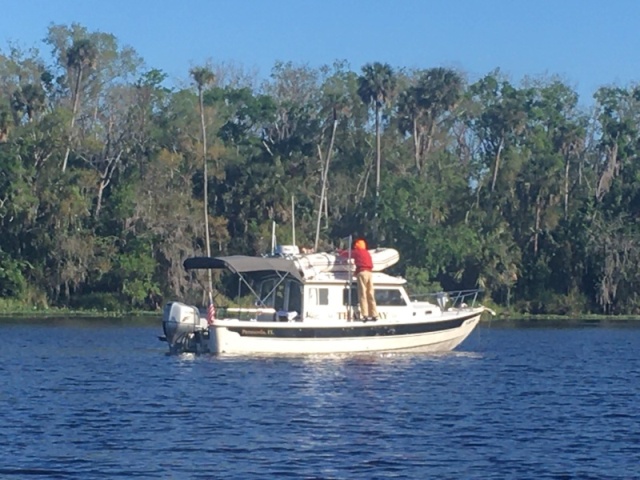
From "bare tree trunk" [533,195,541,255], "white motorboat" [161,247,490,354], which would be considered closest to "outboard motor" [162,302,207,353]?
"white motorboat" [161,247,490,354]

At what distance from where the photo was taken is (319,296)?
39.1 meters

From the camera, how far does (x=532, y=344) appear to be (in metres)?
50.4

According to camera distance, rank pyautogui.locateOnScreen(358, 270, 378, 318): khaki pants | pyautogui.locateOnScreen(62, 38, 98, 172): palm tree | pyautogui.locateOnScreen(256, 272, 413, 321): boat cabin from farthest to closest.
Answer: pyautogui.locateOnScreen(62, 38, 98, 172): palm tree, pyautogui.locateOnScreen(256, 272, 413, 321): boat cabin, pyautogui.locateOnScreen(358, 270, 378, 318): khaki pants

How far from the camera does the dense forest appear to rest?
7369cm

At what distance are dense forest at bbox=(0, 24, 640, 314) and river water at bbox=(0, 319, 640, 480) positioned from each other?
30299 mm

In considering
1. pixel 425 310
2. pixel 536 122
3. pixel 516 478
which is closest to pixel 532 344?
pixel 425 310

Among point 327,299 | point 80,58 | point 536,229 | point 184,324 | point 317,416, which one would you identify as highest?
point 80,58

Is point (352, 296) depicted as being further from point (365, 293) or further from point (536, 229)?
point (536, 229)

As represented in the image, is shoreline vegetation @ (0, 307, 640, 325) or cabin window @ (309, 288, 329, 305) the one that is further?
shoreline vegetation @ (0, 307, 640, 325)

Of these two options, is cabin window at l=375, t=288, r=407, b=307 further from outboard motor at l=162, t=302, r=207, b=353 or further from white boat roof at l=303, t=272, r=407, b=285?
outboard motor at l=162, t=302, r=207, b=353

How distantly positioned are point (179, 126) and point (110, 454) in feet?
197

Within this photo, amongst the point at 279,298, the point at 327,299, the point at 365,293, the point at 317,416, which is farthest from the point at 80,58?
the point at 317,416

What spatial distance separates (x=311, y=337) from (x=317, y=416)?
11.1 meters

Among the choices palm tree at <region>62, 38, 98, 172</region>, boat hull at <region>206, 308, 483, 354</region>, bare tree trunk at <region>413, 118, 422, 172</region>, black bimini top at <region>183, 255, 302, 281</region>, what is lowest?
boat hull at <region>206, 308, 483, 354</region>
